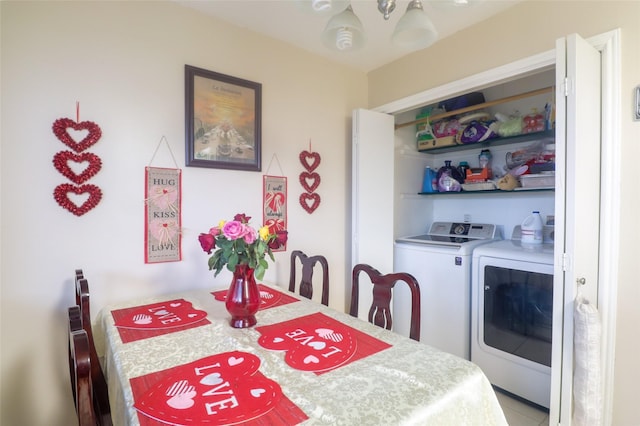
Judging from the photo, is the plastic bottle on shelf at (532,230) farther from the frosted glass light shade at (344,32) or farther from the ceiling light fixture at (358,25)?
the frosted glass light shade at (344,32)

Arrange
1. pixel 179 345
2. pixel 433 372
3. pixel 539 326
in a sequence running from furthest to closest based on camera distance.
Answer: pixel 539 326 → pixel 179 345 → pixel 433 372

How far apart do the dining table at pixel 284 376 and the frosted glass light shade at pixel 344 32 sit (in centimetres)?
112

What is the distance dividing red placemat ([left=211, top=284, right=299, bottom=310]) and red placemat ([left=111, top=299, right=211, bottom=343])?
0.19 meters

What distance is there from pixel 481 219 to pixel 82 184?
2847 mm

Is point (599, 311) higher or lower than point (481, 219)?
lower

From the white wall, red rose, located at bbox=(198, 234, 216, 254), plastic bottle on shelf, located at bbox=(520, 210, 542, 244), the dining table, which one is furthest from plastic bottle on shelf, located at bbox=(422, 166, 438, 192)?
red rose, located at bbox=(198, 234, 216, 254)

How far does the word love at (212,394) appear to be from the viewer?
0.73 metres

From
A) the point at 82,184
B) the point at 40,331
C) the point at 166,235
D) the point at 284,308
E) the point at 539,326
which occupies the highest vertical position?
the point at 82,184

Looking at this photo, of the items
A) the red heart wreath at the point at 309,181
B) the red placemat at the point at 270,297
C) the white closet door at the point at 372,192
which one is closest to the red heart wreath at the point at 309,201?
the red heart wreath at the point at 309,181

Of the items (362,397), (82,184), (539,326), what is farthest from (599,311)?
(82,184)

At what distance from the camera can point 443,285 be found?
7.48ft

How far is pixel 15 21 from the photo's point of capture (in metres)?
1.39

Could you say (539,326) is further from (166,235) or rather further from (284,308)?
(166,235)

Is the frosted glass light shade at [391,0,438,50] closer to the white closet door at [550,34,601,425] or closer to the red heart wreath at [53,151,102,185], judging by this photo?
the white closet door at [550,34,601,425]
